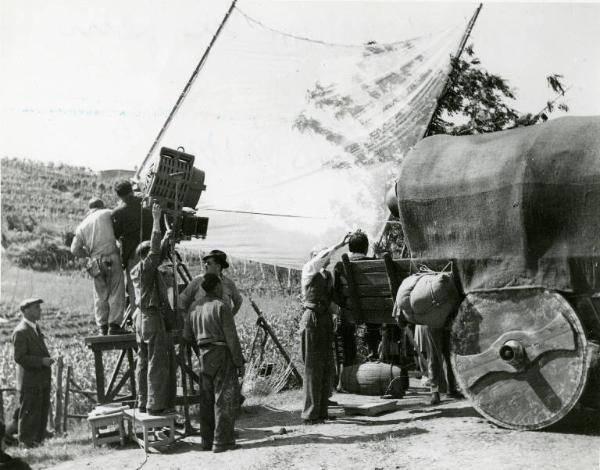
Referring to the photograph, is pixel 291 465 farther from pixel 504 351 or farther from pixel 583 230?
pixel 583 230

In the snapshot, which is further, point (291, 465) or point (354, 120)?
point (354, 120)

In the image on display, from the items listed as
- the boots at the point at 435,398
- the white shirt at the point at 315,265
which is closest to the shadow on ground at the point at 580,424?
the boots at the point at 435,398

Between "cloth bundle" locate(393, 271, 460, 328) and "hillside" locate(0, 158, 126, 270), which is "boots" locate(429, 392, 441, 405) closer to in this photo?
"cloth bundle" locate(393, 271, 460, 328)

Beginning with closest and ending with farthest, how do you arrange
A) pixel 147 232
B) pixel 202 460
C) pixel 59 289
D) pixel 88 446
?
pixel 202 460 < pixel 88 446 < pixel 147 232 < pixel 59 289

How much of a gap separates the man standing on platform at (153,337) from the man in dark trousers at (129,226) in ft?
3.41

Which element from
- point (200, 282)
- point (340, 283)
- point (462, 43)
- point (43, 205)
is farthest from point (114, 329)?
point (43, 205)

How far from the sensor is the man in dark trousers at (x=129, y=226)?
28.9 feet

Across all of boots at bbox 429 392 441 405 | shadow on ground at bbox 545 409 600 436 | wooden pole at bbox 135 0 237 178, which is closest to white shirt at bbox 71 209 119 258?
wooden pole at bbox 135 0 237 178

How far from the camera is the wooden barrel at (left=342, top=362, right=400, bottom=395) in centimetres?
914

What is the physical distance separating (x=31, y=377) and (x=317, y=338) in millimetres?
3930

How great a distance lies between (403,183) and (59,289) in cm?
943

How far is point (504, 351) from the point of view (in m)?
6.39

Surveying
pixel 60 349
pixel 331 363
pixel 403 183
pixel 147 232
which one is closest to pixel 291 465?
pixel 331 363

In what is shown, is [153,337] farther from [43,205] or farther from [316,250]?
[43,205]
